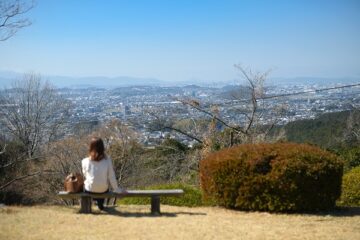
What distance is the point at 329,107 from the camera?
3506 centimetres

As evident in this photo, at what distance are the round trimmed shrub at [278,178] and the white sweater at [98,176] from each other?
7.38 feet

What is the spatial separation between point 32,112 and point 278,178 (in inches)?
1211

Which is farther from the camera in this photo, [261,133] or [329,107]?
[329,107]

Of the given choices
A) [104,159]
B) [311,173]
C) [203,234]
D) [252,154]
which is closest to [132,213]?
[104,159]

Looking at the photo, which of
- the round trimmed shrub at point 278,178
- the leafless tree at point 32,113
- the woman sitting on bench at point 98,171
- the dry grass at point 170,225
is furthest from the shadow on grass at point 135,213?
the leafless tree at point 32,113

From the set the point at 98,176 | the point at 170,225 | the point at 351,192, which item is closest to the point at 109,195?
the point at 98,176

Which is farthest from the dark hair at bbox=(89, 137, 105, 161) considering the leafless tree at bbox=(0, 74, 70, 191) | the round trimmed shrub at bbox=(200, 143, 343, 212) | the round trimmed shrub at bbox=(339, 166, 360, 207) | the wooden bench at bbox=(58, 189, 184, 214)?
the leafless tree at bbox=(0, 74, 70, 191)

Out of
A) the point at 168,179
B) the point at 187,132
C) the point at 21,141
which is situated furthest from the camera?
the point at 21,141

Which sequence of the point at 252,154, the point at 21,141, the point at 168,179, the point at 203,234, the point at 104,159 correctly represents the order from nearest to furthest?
1. the point at 203,234
2. the point at 104,159
3. the point at 252,154
4. the point at 168,179
5. the point at 21,141

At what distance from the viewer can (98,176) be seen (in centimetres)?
802

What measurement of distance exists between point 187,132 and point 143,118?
300cm

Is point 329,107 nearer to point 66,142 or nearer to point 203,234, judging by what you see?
point 66,142

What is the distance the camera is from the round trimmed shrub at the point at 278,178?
834 centimetres

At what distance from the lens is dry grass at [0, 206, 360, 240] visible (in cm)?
646
